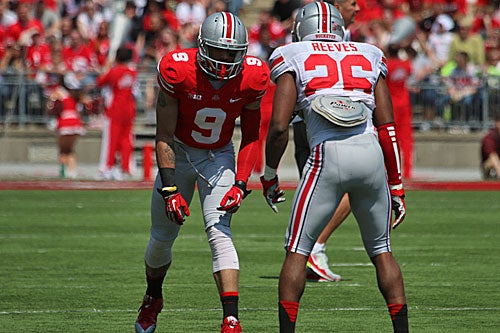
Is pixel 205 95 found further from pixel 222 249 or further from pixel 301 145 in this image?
pixel 301 145

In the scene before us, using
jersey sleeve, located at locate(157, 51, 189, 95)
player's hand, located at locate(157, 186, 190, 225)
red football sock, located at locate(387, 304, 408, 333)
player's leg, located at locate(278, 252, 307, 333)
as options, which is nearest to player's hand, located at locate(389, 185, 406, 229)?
red football sock, located at locate(387, 304, 408, 333)

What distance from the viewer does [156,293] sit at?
729cm

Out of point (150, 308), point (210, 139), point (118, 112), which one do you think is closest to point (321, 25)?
point (210, 139)

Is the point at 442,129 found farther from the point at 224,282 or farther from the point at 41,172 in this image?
the point at 224,282

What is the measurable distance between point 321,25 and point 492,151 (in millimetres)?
11549

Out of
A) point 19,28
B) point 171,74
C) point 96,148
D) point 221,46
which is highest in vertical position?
point 221,46

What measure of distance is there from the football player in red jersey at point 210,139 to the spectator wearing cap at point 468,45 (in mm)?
15316

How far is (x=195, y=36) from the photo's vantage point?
870 inches

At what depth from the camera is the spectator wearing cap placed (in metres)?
21.8

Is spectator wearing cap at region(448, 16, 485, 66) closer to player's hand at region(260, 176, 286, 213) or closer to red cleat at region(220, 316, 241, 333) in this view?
player's hand at region(260, 176, 286, 213)

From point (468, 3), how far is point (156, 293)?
18.0m

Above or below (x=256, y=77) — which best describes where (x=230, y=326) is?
below

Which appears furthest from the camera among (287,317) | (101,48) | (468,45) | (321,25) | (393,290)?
(101,48)

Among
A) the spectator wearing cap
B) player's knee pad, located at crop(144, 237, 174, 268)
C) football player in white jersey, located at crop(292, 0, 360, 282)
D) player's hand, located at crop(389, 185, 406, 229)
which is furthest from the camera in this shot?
the spectator wearing cap
